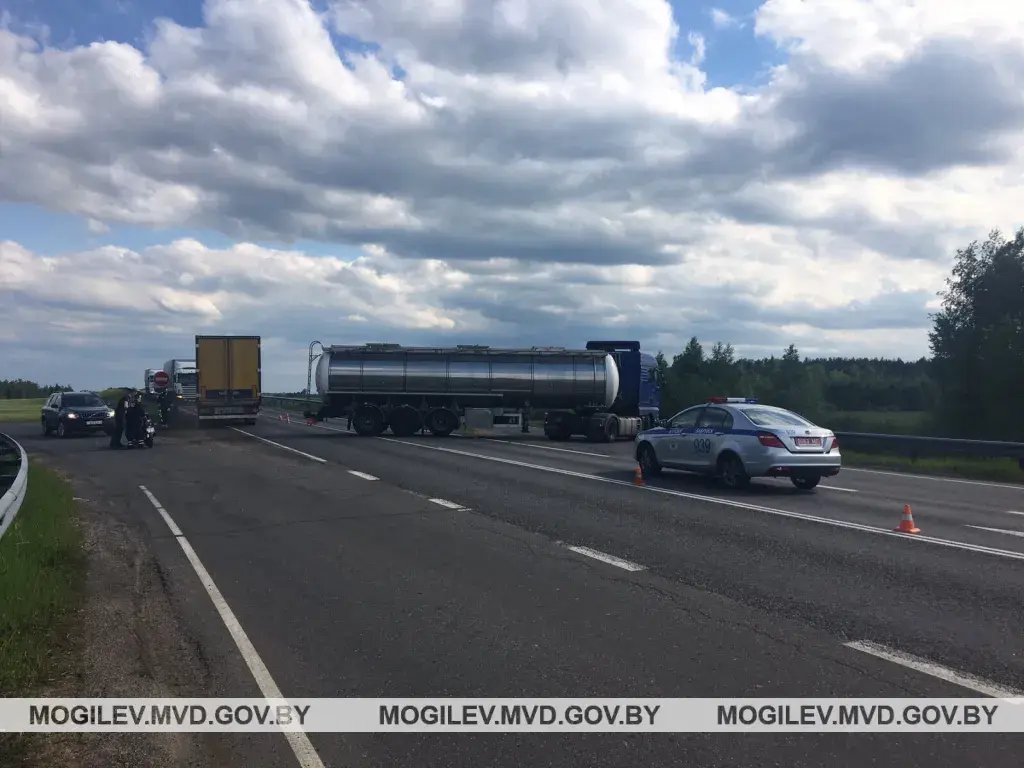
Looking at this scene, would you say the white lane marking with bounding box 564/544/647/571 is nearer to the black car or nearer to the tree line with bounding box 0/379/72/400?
the black car

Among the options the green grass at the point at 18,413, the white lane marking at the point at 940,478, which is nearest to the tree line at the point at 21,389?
the green grass at the point at 18,413

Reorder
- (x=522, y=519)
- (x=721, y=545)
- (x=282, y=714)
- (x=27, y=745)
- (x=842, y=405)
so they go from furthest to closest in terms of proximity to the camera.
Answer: (x=842, y=405), (x=522, y=519), (x=721, y=545), (x=282, y=714), (x=27, y=745)

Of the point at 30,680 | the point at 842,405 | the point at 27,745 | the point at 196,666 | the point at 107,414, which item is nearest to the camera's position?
the point at 27,745

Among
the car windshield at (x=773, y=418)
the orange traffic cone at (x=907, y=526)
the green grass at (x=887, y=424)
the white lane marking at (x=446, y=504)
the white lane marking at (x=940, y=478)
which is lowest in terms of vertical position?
the green grass at (x=887, y=424)

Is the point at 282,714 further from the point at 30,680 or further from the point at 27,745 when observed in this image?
the point at 30,680

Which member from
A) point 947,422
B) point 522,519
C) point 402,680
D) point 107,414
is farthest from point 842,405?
point 402,680

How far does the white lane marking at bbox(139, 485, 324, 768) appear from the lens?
5.00 m

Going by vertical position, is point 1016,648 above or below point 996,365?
below

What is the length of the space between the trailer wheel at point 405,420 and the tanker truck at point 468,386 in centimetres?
4

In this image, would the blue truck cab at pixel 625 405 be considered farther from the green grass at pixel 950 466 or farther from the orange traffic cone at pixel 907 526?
the orange traffic cone at pixel 907 526

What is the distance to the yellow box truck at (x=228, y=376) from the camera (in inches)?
1443

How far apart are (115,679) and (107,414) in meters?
31.9

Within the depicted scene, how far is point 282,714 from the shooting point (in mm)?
5551

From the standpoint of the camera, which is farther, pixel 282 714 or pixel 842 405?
pixel 842 405
